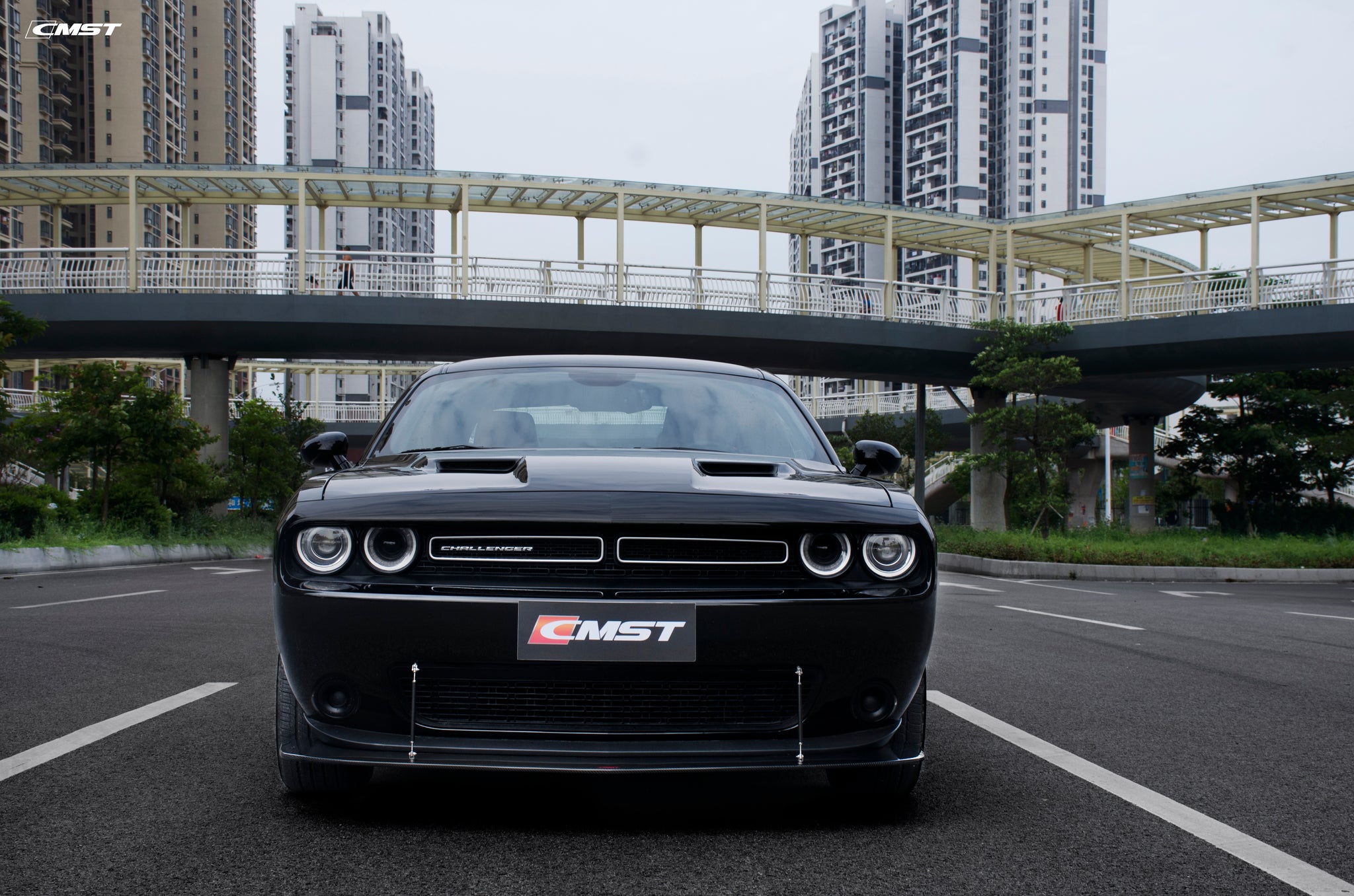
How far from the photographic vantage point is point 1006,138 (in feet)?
464

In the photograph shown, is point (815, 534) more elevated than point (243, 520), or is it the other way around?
point (815, 534)

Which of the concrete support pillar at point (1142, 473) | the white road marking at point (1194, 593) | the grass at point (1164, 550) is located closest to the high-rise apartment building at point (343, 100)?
the concrete support pillar at point (1142, 473)

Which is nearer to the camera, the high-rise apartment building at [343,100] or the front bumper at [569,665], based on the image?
the front bumper at [569,665]

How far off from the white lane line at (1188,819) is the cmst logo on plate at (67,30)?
92.2 m

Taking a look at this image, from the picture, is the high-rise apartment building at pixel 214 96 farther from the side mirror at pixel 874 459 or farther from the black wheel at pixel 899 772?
the black wheel at pixel 899 772

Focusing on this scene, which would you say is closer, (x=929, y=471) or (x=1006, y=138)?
(x=929, y=471)

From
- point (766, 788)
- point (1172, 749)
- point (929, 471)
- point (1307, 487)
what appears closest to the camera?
point (766, 788)

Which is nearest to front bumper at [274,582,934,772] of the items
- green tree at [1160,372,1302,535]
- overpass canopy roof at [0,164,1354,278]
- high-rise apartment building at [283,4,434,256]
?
overpass canopy roof at [0,164,1354,278]

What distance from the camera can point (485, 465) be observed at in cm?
358

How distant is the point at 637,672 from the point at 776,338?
25.8 meters

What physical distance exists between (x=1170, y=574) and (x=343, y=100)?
140107 mm

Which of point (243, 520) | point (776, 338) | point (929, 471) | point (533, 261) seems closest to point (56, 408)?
point (243, 520)

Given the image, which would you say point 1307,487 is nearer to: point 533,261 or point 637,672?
point 533,261

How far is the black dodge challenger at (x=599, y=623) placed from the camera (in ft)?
10.0
